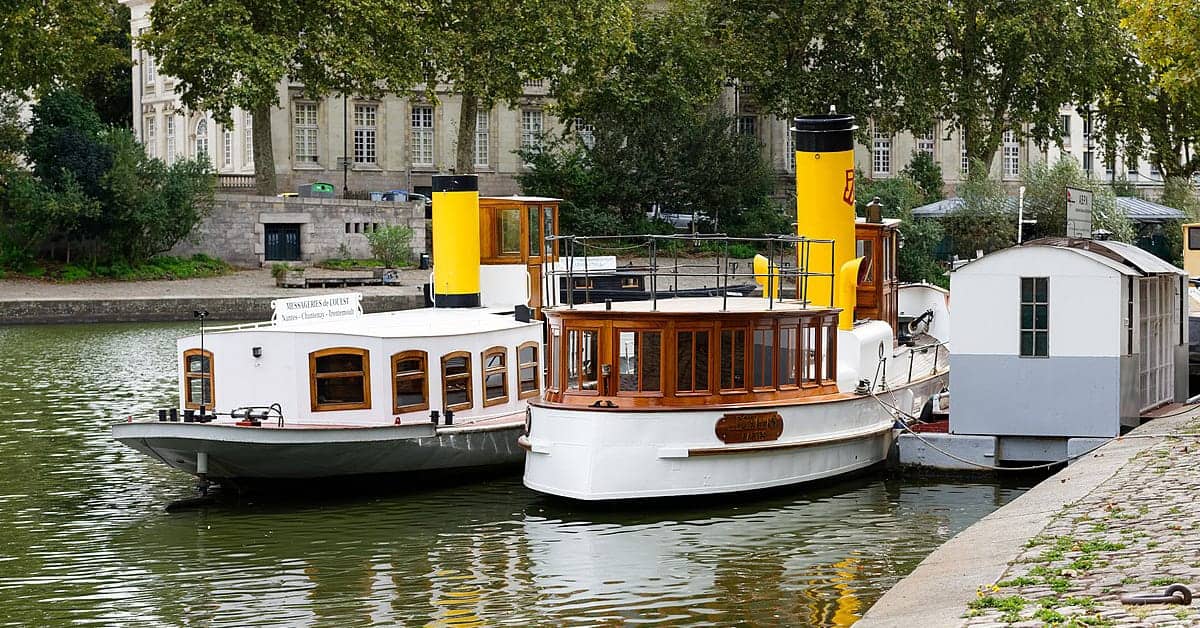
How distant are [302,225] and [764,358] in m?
46.0

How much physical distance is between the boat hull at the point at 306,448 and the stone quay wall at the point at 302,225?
140ft

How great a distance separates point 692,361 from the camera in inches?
778

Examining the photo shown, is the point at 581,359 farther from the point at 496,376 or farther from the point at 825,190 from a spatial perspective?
the point at 825,190

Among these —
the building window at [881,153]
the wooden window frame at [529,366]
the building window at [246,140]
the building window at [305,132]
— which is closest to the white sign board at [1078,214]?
the wooden window frame at [529,366]

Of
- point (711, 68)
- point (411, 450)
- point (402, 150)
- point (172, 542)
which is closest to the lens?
point (172, 542)

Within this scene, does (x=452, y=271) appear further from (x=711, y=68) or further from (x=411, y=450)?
(x=711, y=68)

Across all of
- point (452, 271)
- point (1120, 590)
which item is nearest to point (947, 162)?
point (452, 271)

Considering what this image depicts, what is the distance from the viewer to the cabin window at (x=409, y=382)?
2136cm

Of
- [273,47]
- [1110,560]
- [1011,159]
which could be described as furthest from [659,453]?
[1011,159]

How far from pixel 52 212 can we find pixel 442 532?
42.0 m

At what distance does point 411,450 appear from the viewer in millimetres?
20969

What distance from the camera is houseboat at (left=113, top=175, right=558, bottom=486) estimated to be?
65.3ft

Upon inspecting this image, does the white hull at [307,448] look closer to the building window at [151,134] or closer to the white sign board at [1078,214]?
the white sign board at [1078,214]

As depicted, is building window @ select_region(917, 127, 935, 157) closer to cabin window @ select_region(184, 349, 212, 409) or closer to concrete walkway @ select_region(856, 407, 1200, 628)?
cabin window @ select_region(184, 349, 212, 409)
